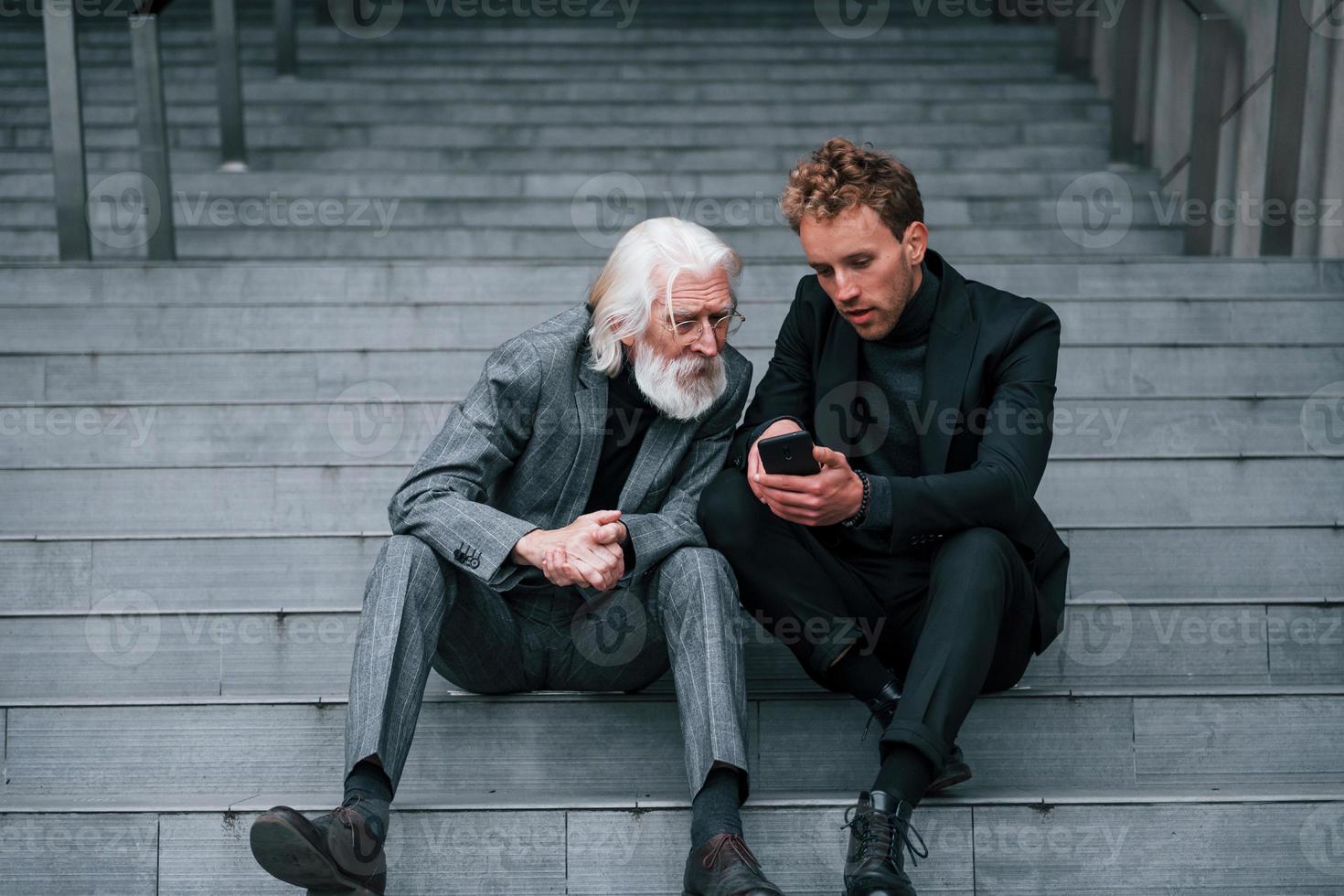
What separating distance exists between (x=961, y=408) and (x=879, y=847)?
32.2 inches

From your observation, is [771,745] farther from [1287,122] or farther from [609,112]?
[609,112]

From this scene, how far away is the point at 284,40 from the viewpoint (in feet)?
21.4

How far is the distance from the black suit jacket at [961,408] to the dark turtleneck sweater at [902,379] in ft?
0.10

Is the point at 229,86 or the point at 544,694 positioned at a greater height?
the point at 229,86

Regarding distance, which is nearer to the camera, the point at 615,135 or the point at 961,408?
the point at 961,408

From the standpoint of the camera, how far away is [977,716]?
8.36 ft

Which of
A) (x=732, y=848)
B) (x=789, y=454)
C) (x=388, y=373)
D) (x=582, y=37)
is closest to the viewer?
(x=732, y=848)

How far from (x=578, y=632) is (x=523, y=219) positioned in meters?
3.18

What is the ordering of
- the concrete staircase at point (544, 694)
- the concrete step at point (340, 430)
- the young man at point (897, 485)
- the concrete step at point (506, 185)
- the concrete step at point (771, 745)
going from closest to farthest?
the young man at point (897, 485)
the concrete staircase at point (544, 694)
the concrete step at point (771, 745)
the concrete step at point (340, 430)
the concrete step at point (506, 185)

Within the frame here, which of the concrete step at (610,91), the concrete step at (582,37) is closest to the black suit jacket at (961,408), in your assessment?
the concrete step at (610,91)

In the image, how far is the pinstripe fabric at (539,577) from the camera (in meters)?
2.23

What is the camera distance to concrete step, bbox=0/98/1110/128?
6160 mm

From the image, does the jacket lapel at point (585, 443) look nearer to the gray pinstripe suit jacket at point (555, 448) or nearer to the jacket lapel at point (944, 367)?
the gray pinstripe suit jacket at point (555, 448)

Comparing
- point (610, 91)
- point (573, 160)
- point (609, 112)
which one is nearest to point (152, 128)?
point (573, 160)
